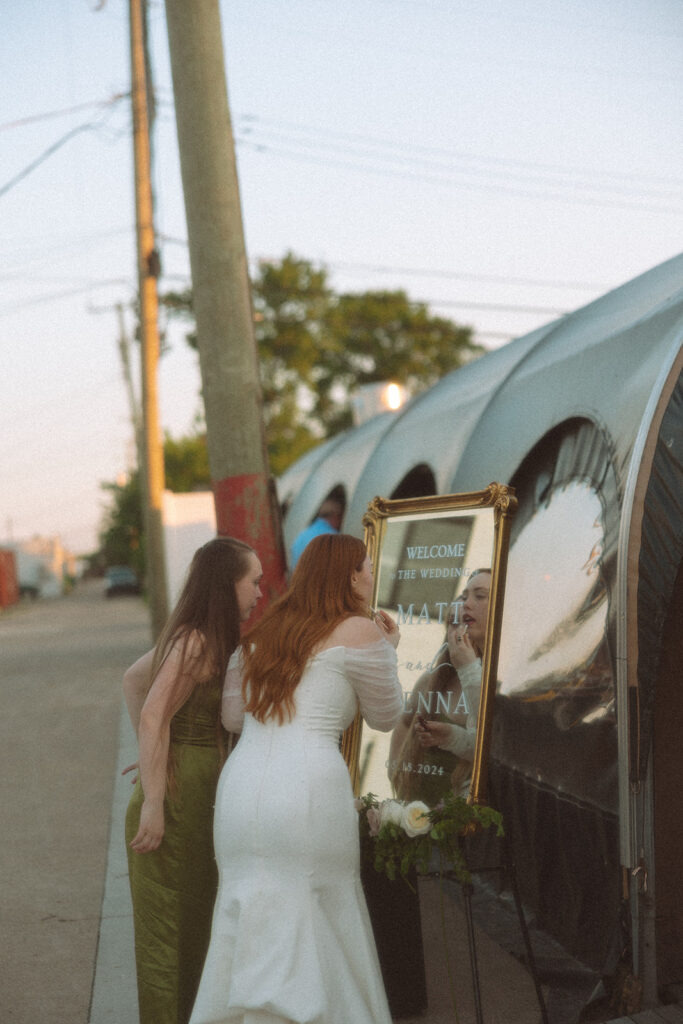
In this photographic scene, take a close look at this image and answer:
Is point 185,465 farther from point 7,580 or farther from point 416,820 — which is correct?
point 416,820

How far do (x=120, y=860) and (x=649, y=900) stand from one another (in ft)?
11.9

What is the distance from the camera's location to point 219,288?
492cm

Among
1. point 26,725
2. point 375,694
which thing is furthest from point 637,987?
point 26,725

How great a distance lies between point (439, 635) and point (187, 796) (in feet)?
3.75

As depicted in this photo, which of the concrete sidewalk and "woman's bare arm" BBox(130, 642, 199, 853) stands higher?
"woman's bare arm" BBox(130, 642, 199, 853)

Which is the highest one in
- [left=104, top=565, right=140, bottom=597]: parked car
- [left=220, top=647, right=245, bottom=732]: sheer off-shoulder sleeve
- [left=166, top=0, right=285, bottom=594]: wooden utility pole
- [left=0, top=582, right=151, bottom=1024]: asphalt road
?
[left=166, top=0, right=285, bottom=594]: wooden utility pole

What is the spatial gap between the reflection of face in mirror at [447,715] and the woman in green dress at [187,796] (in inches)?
30.5

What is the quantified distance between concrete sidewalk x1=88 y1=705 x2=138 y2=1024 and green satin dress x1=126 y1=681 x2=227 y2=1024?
74 centimetres

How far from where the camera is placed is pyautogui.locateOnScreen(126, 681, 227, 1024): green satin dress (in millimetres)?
3621

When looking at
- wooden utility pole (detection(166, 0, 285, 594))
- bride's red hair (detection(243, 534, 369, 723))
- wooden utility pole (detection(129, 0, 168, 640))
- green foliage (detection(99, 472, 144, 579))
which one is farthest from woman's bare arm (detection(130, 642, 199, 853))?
green foliage (detection(99, 472, 144, 579))

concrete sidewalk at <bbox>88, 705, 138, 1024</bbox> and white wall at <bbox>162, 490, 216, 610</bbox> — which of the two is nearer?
concrete sidewalk at <bbox>88, 705, 138, 1024</bbox>

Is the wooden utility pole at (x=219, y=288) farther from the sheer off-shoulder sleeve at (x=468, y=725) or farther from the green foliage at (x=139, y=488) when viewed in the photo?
the green foliage at (x=139, y=488)

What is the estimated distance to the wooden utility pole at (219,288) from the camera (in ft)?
16.1

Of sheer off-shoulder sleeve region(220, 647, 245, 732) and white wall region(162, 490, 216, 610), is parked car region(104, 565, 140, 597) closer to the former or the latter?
white wall region(162, 490, 216, 610)
